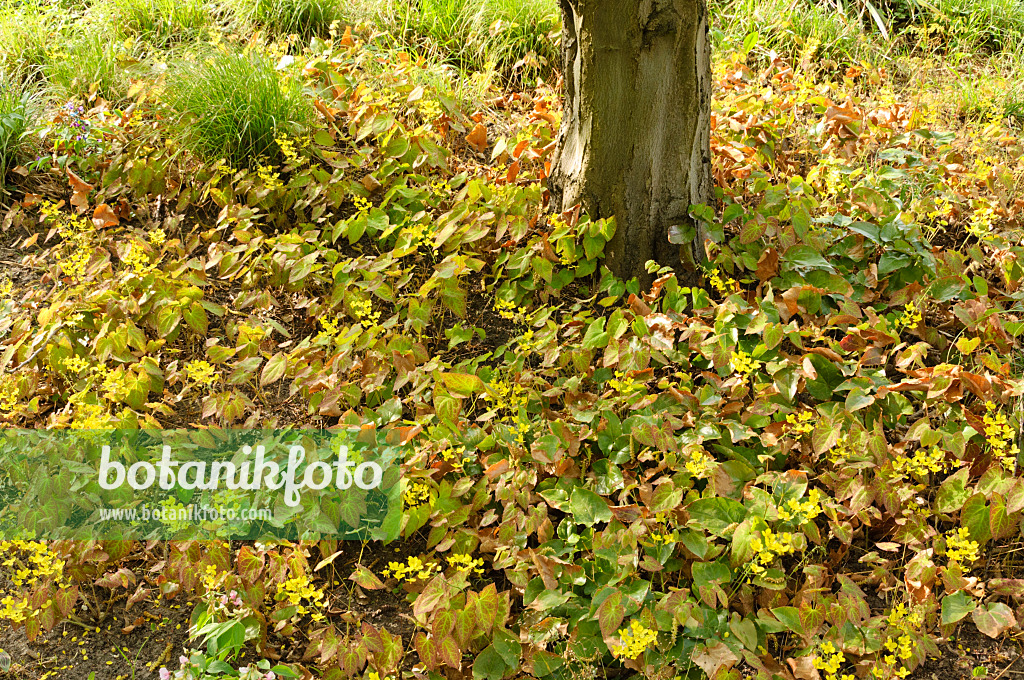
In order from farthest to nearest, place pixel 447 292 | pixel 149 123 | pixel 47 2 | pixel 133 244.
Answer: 1. pixel 47 2
2. pixel 149 123
3. pixel 133 244
4. pixel 447 292

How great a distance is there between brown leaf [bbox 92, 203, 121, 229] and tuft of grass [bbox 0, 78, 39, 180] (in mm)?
658

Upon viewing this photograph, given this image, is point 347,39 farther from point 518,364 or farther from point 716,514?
point 716,514

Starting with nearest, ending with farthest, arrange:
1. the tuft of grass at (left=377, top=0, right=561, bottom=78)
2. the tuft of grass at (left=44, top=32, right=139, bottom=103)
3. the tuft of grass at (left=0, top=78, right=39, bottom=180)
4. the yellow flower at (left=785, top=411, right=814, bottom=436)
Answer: the yellow flower at (left=785, top=411, right=814, bottom=436) → the tuft of grass at (left=0, top=78, right=39, bottom=180) → the tuft of grass at (left=44, top=32, right=139, bottom=103) → the tuft of grass at (left=377, top=0, right=561, bottom=78)

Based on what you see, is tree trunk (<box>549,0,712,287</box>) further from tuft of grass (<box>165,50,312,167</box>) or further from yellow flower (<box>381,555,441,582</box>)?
yellow flower (<box>381,555,441,582</box>)

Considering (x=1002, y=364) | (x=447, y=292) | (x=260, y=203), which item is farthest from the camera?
(x=260, y=203)

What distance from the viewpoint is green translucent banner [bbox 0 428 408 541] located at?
7.52 ft

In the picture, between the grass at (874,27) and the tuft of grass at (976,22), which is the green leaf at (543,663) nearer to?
the grass at (874,27)

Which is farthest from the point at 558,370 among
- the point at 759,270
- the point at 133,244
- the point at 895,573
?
the point at 133,244

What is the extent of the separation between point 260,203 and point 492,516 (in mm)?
1856

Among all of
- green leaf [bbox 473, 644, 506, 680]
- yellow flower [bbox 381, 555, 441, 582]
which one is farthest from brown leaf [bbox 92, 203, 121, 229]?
green leaf [bbox 473, 644, 506, 680]

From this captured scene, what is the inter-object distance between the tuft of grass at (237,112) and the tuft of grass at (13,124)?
0.74 metres

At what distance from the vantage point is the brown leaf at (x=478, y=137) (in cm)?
368

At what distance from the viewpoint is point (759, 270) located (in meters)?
2.95

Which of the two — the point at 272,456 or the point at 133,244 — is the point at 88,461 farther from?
the point at 133,244
